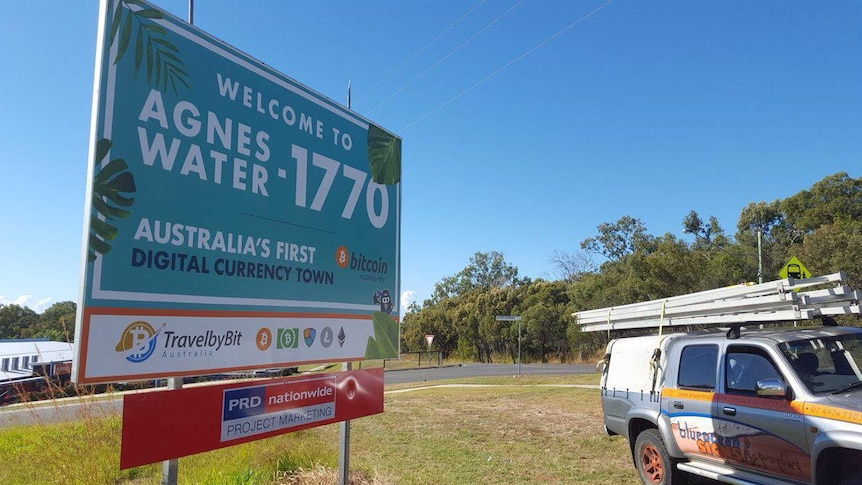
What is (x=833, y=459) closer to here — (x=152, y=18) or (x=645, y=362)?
(x=645, y=362)

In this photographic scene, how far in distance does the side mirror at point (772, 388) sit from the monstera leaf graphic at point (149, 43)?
5552mm

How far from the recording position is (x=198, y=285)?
3688mm

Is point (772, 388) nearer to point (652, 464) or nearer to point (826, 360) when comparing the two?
point (826, 360)

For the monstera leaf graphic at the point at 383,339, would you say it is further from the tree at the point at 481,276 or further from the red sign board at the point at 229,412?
the tree at the point at 481,276

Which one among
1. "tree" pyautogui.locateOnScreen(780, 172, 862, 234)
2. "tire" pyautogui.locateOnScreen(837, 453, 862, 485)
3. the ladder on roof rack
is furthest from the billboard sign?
"tree" pyautogui.locateOnScreen(780, 172, 862, 234)

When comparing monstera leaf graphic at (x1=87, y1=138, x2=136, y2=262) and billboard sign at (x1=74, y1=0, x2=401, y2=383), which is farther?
billboard sign at (x1=74, y1=0, x2=401, y2=383)

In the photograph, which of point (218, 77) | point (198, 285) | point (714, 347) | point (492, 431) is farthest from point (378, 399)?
point (492, 431)

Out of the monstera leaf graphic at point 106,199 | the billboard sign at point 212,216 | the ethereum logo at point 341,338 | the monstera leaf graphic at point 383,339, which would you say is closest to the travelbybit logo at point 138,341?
the billboard sign at point 212,216

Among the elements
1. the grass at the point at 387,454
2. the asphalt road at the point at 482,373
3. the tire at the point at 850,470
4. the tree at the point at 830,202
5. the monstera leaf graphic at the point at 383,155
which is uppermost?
the tree at the point at 830,202

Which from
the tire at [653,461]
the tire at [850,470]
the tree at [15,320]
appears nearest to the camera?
the tire at [850,470]

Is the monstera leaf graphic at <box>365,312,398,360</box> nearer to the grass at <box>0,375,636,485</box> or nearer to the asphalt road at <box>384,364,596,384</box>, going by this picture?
the grass at <box>0,375,636,485</box>

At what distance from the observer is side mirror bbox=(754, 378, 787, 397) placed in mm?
4902

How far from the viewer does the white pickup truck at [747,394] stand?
4656 millimetres

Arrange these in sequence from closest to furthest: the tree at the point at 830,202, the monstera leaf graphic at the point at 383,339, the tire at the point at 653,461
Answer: the monstera leaf graphic at the point at 383,339 < the tire at the point at 653,461 < the tree at the point at 830,202
